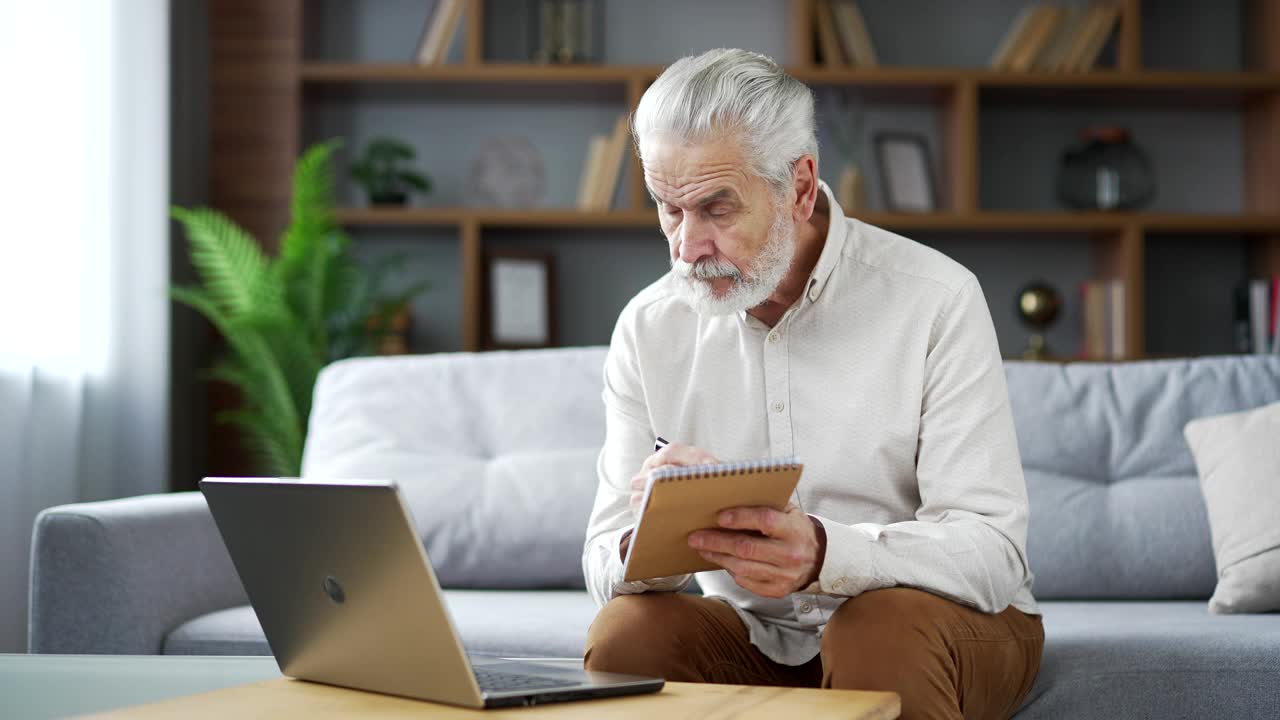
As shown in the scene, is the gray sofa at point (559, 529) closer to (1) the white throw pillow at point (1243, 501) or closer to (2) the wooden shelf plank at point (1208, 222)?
(1) the white throw pillow at point (1243, 501)

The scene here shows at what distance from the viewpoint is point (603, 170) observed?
3602mm

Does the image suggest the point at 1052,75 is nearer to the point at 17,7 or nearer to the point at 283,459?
the point at 283,459

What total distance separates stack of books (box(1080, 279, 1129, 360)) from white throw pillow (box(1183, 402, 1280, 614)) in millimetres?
1527

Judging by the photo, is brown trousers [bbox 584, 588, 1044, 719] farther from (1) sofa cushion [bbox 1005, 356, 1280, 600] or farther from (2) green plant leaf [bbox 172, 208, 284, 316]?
(2) green plant leaf [bbox 172, 208, 284, 316]

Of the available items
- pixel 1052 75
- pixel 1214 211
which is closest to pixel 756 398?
pixel 1052 75

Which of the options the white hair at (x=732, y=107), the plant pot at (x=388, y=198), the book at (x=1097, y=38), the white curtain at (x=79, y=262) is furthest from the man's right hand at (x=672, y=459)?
the book at (x=1097, y=38)

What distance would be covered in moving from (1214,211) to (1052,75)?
2.22 feet

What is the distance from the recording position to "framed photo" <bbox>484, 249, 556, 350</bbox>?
3627mm

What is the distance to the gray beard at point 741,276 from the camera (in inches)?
57.6

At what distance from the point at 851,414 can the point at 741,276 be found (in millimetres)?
199

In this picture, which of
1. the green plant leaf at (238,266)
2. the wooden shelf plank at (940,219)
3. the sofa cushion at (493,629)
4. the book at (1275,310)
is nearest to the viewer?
the sofa cushion at (493,629)

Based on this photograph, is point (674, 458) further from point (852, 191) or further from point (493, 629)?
point (852, 191)

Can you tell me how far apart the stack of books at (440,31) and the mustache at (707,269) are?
90.3 inches

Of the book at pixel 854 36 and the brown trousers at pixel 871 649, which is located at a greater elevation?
the book at pixel 854 36
